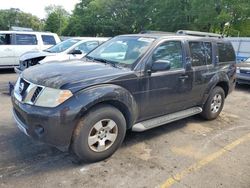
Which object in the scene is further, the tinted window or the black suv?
the tinted window

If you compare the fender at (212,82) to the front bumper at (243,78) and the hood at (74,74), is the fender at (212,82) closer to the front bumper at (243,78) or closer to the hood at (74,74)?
the hood at (74,74)

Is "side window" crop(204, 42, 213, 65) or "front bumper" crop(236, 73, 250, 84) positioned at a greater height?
"side window" crop(204, 42, 213, 65)

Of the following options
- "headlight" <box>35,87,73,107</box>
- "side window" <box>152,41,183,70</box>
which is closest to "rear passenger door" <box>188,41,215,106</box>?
"side window" <box>152,41,183,70</box>

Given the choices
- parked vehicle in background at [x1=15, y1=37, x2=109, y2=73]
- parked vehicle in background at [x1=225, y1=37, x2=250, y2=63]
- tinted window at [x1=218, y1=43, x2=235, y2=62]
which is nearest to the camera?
tinted window at [x1=218, y1=43, x2=235, y2=62]

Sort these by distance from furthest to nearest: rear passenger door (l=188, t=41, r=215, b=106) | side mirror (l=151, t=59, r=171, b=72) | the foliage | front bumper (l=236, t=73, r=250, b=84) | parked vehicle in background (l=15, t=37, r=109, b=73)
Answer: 1. the foliage
2. front bumper (l=236, t=73, r=250, b=84)
3. parked vehicle in background (l=15, t=37, r=109, b=73)
4. rear passenger door (l=188, t=41, r=215, b=106)
5. side mirror (l=151, t=59, r=171, b=72)

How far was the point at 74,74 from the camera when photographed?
3748 millimetres

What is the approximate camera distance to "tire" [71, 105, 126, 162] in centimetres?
362

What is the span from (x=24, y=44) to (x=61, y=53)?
11.6 feet

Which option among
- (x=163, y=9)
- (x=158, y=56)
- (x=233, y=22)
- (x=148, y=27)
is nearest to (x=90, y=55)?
(x=158, y=56)

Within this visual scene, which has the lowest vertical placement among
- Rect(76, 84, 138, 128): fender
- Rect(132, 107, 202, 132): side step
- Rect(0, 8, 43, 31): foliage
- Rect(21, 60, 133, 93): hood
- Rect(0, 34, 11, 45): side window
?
Rect(132, 107, 202, 132): side step

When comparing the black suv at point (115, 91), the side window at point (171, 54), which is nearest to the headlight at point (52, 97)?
the black suv at point (115, 91)

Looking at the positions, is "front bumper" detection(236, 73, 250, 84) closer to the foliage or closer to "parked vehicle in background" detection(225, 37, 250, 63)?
"parked vehicle in background" detection(225, 37, 250, 63)

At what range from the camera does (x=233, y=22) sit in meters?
26.5

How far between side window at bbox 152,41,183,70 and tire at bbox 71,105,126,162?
120 centimetres
